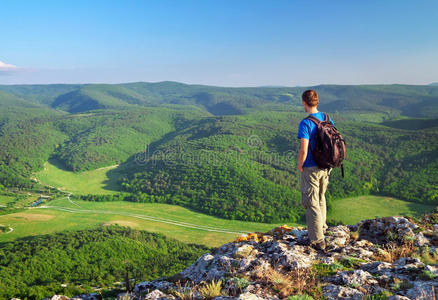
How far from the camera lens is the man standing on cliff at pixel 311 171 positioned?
754 cm

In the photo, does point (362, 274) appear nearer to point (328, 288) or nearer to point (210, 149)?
point (328, 288)

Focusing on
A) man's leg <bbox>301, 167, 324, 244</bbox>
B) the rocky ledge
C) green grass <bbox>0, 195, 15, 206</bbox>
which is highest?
man's leg <bbox>301, 167, 324, 244</bbox>

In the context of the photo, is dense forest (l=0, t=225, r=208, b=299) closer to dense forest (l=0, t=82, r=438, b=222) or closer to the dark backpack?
dense forest (l=0, t=82, r=438, b=222)

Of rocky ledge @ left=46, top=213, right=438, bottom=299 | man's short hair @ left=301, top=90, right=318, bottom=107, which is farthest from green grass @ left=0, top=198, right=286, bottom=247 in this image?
man's short hair @ left=301, top=90, right=318, bottom=107

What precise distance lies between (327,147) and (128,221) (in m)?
99.4

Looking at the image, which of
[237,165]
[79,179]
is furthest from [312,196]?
[79,179]

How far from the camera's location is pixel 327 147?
7.46m

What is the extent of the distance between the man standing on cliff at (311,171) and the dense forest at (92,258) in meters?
44.2

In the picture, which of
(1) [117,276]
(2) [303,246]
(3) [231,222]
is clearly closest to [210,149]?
(3) [231,222]

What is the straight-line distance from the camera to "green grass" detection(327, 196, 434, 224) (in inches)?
3561

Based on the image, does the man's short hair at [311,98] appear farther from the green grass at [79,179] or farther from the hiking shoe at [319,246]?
the green grass at [79,179]

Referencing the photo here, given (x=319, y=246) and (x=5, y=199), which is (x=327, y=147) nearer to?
(x=319, y=246)

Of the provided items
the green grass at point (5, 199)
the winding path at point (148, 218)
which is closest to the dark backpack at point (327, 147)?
the winding path at point (148, 218)

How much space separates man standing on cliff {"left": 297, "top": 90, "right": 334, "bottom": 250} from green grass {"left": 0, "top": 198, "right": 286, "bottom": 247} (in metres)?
74.1
